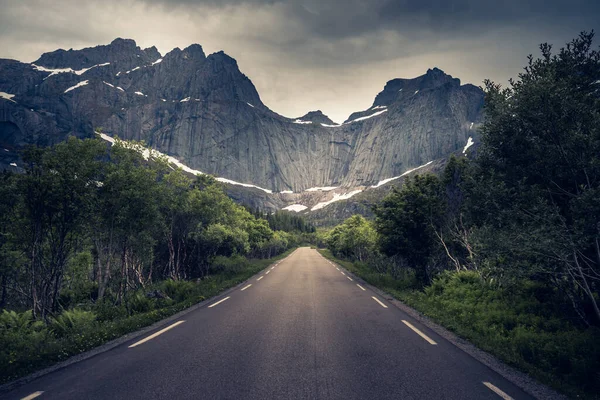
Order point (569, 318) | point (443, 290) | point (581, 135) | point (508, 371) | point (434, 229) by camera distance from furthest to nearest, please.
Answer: point (434, 229) → point (443, 290) → point (569, 318) → point (581, 135) → point (508, 371)

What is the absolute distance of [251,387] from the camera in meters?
4.57

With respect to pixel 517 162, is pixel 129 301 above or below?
below

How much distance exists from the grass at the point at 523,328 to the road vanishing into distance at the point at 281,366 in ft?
3.41

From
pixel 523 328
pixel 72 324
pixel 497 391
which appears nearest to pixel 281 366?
pixel 497 391

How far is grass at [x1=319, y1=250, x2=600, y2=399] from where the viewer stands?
5367 millimetres

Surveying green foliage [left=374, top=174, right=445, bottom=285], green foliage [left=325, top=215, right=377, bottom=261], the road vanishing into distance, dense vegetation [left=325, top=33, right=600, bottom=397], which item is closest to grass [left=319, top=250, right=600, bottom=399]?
dense vegetation [left=325, top=33, right=600, bottom=397]

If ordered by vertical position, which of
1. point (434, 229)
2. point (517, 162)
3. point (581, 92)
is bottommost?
point (434, 229)

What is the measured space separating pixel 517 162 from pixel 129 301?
15166 millimetres

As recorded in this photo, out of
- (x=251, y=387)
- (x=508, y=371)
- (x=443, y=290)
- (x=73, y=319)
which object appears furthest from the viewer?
(x=443, y=290)

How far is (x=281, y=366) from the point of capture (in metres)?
5.46

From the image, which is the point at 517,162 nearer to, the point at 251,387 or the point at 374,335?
the point at 374,335

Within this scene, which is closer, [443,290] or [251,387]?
[251,387]

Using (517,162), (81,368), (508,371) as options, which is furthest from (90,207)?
(517,162)

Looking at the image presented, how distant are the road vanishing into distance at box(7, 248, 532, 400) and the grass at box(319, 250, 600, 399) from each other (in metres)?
1.04
